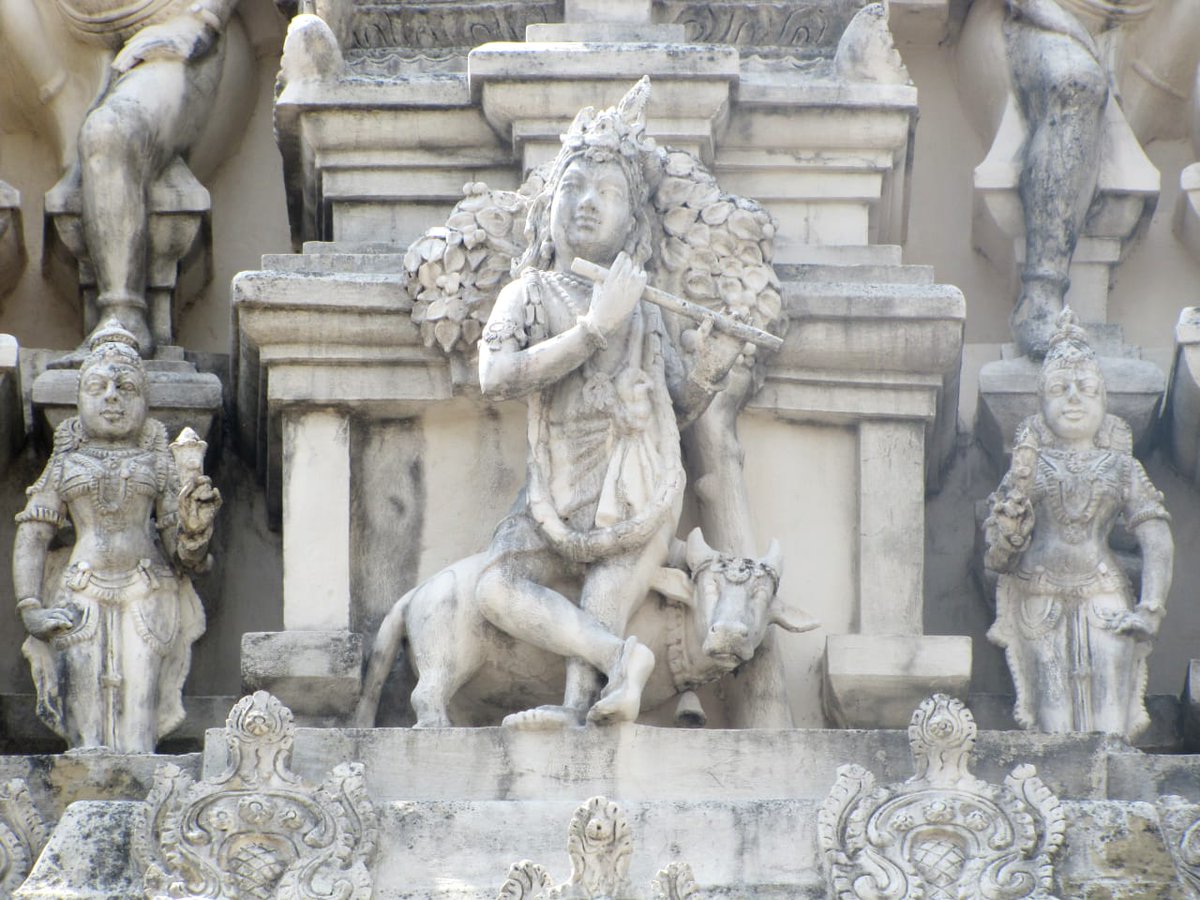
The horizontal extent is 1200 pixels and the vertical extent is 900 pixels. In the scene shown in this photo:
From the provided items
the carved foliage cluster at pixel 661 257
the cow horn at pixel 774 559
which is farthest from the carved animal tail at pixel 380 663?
the cow horn at pixel 774 559

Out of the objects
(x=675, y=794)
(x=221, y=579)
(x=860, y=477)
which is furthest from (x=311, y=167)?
(x=675, y=794)

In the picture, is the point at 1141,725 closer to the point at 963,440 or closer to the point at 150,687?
the point at 963,440

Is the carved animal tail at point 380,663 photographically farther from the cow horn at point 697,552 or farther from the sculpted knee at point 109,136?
the sculpted knee at point 109,136

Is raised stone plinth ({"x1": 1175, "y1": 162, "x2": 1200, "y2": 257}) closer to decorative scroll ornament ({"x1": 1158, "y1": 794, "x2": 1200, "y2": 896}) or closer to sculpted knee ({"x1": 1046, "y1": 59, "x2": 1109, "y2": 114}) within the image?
sculpted knee ({"x1": 1046, "y1": 59, "x2": 1109, "y2": 114})

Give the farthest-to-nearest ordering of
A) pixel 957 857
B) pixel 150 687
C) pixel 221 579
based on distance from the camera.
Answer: pixel 221 579 → pixel 150 687 → pixel 957 857

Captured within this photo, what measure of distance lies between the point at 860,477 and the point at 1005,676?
1143 mm

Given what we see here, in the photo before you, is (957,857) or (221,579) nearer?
(957,857)

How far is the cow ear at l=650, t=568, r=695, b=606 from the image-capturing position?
14.8 meters

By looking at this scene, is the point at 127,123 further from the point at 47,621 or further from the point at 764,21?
the point at 764,21

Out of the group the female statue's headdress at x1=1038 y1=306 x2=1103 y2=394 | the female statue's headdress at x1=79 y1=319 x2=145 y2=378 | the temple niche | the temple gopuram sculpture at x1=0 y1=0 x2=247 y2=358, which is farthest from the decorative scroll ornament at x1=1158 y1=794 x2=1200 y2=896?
the temple gopuram sculpture at x1=0 y1=0 x2=247 y2=358

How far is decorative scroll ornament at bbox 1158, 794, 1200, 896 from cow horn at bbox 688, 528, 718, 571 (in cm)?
224

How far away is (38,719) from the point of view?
1576 centimetres

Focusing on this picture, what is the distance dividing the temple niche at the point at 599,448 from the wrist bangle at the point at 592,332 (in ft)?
0.04

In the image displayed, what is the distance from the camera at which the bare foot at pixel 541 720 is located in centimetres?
1405
